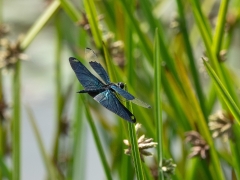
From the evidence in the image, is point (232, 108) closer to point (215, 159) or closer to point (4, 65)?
point (215, 159)

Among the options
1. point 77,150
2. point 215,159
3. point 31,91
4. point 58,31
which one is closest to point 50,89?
point 31,91

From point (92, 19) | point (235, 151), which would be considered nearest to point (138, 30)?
point (92, 19)

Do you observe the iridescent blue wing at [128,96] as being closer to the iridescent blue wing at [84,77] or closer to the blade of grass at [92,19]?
the iridescent blue wing at [84,77]

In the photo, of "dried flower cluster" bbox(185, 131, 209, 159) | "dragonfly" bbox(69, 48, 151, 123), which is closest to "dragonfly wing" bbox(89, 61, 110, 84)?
"dragonfly" bbox(69, 48, 151, 123)

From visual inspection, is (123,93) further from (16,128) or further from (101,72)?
(16,128)

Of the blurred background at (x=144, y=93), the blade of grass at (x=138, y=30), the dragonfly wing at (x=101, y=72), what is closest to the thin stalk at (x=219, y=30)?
the blurred background at (x=144, y=93)
